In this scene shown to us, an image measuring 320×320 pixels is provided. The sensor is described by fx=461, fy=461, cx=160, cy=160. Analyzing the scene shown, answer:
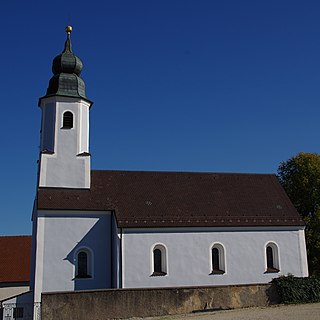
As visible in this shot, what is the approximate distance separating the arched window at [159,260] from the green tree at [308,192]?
14.4 meters

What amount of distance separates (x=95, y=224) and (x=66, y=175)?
3.49 metres

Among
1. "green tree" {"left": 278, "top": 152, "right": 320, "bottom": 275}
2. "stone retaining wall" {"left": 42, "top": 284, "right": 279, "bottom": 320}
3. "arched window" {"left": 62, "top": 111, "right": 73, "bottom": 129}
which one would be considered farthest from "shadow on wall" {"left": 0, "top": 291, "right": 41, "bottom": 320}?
"green tree" {"left": 278, "top": 152, "right": 320, "bottom": 275}

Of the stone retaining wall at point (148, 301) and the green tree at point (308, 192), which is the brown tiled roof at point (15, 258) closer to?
the stone retaining wall at point (148, 301)

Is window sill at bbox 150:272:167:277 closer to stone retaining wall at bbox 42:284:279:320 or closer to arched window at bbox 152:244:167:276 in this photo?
arched window at bbox 152:244:167:276

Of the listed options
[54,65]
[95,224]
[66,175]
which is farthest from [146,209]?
[54,65]

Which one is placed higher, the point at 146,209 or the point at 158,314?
the point at 146,209

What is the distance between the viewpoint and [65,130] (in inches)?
1092

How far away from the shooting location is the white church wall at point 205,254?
25.2 metres

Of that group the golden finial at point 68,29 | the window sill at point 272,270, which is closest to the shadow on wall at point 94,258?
the window sill at point 272,270

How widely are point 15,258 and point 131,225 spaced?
50.4 ft

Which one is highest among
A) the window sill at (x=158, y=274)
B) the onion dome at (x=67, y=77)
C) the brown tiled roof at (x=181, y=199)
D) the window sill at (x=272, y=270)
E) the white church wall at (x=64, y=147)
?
the onion dome at (x=67, y=77)

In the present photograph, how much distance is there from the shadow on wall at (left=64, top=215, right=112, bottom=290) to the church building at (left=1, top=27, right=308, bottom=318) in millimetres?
55

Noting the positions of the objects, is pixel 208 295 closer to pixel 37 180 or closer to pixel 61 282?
pixel 61 282

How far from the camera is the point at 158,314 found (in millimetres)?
19594
